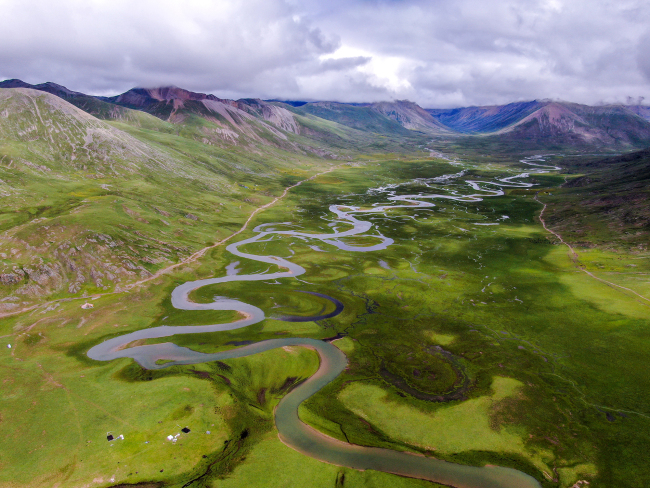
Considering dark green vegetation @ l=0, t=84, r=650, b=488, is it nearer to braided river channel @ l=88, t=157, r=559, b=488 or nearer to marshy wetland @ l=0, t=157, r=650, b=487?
marshy wetland @ l=0, t=157, r=650, b=487

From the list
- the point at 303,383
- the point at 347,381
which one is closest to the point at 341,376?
the point at 347,381

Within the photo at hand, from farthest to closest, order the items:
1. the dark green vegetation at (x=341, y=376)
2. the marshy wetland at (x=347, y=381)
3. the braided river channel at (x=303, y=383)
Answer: the dark green vegetation at (x=341, y=376) < the marshy wetland at (x=347, y=381) < the braided river channel at (x=303, y=383)

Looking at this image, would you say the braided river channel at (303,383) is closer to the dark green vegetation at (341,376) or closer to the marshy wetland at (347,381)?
the marshy wetland at (347,381)

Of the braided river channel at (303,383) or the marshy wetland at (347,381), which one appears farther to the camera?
the marshy wetland at (347,381)

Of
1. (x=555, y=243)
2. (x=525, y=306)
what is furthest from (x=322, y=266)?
(x=555, y=243)

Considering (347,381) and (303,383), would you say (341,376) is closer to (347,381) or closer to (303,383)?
(347,381)

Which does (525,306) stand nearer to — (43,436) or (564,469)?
(564,469)

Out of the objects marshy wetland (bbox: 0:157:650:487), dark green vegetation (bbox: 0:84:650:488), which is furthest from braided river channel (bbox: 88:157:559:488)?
dark green vegetation (bbox: 0:84:650:488)

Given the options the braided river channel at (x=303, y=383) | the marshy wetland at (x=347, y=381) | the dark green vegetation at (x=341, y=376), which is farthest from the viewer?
the dark green vegetation at (x=341, y=376)

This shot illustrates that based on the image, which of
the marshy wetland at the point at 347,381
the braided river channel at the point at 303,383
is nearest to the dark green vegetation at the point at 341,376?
the marshy wetland at the point at 347,381
